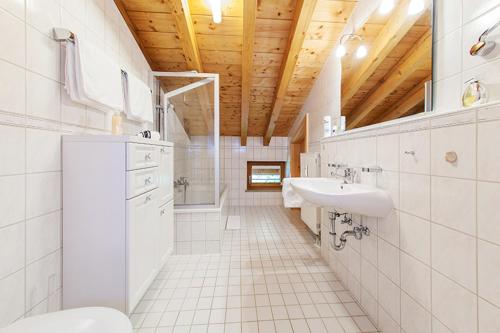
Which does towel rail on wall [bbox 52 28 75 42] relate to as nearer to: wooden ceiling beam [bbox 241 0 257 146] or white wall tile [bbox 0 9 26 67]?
white wall tile [bbox 0 9 26 67]

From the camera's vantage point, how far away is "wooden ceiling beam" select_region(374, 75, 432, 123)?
3.94ft

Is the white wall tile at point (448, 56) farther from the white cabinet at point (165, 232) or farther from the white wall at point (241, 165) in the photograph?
the white wall at point (241, 165)

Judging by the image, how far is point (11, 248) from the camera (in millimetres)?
918

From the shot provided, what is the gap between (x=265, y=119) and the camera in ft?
13.0

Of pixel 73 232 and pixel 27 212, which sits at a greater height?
pixel 27 212

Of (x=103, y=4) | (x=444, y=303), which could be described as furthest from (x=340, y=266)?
(x=103, y=4)

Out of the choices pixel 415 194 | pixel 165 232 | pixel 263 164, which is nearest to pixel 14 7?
pixel 165 232

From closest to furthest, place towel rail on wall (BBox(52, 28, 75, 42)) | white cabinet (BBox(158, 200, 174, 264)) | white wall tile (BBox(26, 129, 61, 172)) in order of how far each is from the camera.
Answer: white wall tile (BBox(26, 129, 61, 172))
towel rail on wall (BBox(52, 28, 75, 42))
white cabinet (BBox(158, 200, 174, 264))

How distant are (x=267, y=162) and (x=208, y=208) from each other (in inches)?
103

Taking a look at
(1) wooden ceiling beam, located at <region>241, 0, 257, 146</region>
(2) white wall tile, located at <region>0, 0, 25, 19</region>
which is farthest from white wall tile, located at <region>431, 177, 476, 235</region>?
(2) white wall tile, located at <region>0, 0, 25, 19</region>

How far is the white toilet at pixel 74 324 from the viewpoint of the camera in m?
0.79

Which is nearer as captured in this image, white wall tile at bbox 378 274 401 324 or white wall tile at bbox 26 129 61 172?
white wall tile at bbox 26 129 61 172

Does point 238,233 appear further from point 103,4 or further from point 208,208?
point 103,4

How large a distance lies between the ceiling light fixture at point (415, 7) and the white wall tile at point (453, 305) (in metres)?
1.38
